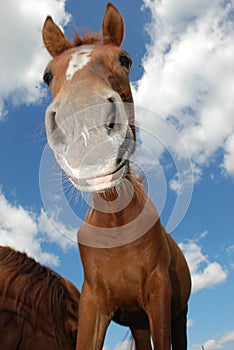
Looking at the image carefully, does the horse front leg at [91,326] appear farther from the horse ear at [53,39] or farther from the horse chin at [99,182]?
the horse ear at [53,39]

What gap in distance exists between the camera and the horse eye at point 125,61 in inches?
109

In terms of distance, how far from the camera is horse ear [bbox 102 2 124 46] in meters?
2.99

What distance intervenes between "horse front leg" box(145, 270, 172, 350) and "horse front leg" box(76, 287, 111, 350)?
13.9 inches

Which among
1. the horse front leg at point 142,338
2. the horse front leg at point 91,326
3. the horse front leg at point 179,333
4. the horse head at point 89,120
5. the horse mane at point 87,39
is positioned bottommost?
the horse front leg at point 91,326

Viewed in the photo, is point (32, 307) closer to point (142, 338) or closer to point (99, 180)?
point (142, 338)

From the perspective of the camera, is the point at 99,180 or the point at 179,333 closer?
the point at 99,180

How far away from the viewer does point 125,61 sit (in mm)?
2824

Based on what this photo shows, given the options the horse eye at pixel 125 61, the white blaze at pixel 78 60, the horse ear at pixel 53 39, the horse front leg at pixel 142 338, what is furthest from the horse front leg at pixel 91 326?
the horse ear at pixel 53 39

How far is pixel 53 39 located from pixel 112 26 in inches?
20.7

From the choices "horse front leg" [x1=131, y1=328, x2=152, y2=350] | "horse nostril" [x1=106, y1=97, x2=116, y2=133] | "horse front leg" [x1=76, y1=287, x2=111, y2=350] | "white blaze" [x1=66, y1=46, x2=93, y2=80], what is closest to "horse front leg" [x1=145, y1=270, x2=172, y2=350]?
"horse front leg" [x1=76, y1=287, x2=111, y2=350]

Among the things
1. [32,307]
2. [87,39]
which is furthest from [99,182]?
[32,307]

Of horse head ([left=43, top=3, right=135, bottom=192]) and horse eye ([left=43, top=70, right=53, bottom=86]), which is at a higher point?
horse eye ([left=43, top=70, right=53, bottom=86])

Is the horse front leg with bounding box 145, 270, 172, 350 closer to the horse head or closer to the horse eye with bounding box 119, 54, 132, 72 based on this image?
the horse head

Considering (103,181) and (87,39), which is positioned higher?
(87,39)
